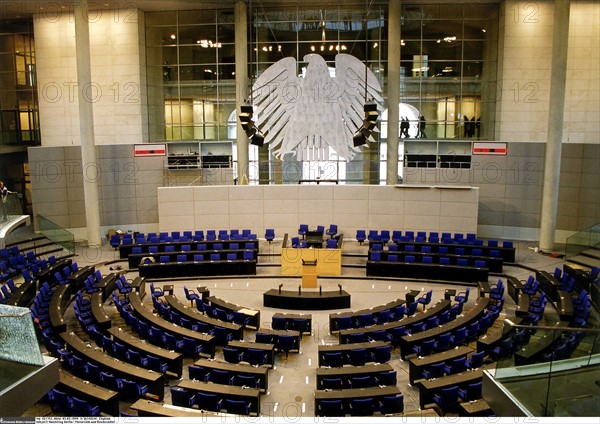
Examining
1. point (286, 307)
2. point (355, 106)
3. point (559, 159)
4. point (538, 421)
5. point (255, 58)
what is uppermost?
point (255, 58)

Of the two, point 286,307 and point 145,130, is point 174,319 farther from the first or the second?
point 145,130

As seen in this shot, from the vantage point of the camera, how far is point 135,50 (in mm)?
24500

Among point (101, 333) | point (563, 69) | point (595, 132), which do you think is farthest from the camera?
point (595, 132)

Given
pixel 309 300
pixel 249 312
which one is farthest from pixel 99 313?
pixel 309 300

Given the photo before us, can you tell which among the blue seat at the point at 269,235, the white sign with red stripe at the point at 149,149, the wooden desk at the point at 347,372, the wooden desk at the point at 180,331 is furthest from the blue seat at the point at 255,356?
the white sign with red stripe at the point at 149,149

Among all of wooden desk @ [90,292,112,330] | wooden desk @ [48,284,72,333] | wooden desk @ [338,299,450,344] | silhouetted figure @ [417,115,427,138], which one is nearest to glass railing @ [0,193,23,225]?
wooden desk @ [48,284,72,333]

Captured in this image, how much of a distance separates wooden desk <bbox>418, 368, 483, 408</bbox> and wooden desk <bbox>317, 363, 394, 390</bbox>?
2.83 ft

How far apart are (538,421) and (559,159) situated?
18.2 metres

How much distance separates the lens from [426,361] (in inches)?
440

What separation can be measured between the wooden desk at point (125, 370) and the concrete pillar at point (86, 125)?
12257mm

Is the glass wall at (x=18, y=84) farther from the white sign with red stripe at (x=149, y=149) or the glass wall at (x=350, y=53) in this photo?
the glass wall at (x=350, y=53)

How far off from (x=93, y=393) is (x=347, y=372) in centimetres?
481

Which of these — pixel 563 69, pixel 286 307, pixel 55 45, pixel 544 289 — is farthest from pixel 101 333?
pixel 563 69

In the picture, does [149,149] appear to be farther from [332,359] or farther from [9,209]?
[332,359]
